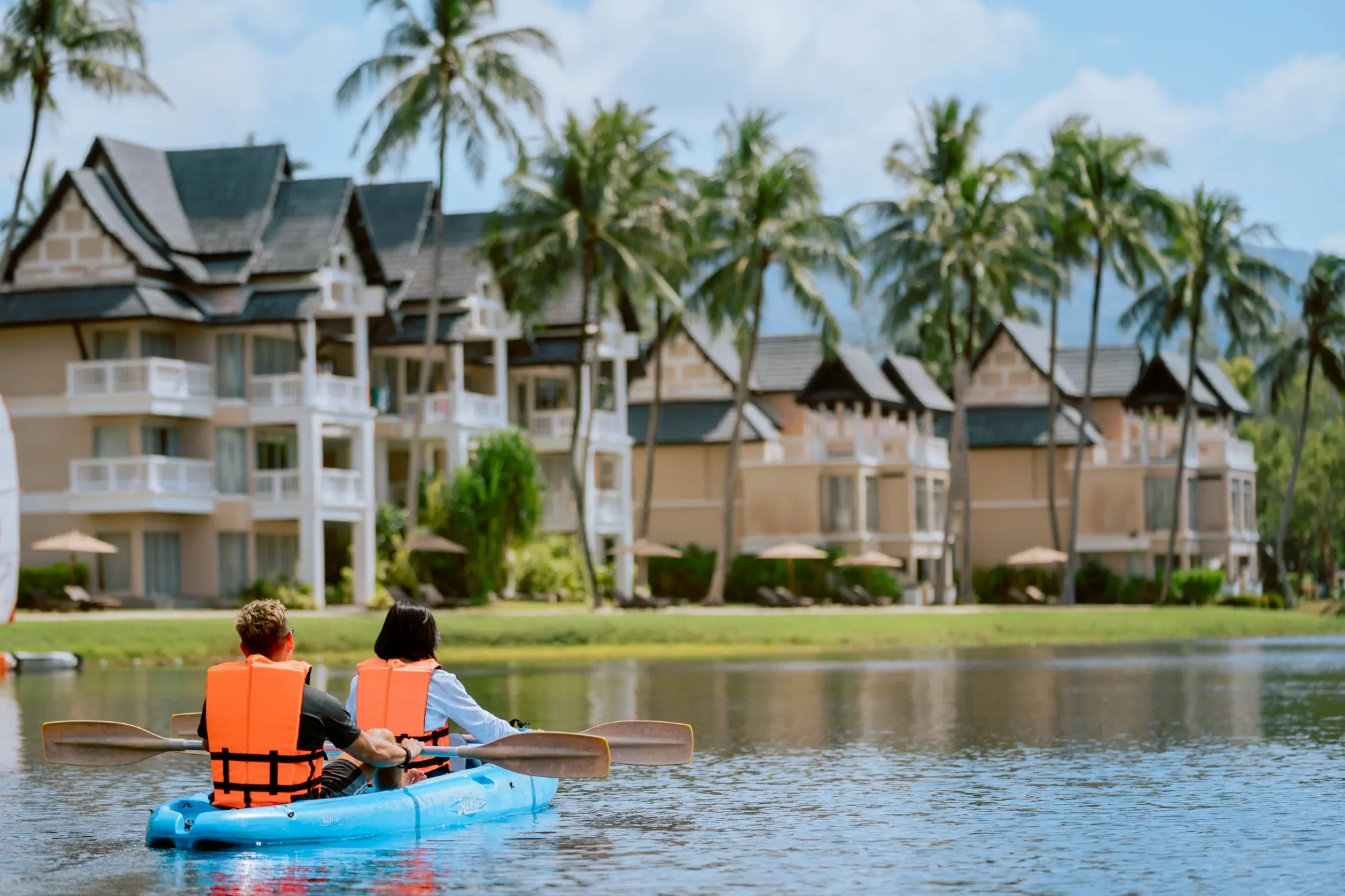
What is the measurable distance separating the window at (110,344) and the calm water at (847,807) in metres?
24.6

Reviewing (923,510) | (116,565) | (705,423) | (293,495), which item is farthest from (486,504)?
(923,510)

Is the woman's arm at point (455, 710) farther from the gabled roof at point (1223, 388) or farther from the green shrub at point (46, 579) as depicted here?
the gabled roof at point (1223, 388)

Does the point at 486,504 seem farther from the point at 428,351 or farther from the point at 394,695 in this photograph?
the point at 394,695

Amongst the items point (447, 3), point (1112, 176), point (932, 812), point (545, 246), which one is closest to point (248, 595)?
point (545, 246)

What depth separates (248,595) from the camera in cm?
5600

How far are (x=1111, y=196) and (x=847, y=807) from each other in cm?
5793

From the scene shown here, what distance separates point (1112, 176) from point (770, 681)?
39734 millimetres

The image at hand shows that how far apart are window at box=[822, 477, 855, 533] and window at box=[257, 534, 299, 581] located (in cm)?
2302

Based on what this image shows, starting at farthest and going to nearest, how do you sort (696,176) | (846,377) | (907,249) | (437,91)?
(846,377), (907,249), (696,176), (437,91)

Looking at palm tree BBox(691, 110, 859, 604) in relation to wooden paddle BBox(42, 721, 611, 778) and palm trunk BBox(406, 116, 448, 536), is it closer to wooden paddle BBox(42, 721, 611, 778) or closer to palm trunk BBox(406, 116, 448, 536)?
palm trunk BBox(406, 116, 448, 536)

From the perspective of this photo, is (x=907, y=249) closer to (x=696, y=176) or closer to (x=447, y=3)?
(x=696, y=176)

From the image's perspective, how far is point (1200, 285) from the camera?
7544 cm

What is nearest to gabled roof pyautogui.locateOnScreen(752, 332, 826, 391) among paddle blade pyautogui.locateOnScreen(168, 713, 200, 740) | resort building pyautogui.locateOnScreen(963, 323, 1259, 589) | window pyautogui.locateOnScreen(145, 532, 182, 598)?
resort building pyautogui.locateOnScreen(963, 323, 1259, 589)

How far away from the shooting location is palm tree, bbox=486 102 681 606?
58.8m
